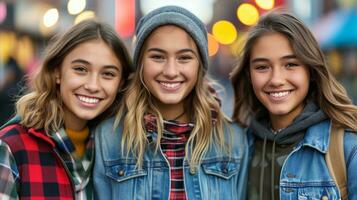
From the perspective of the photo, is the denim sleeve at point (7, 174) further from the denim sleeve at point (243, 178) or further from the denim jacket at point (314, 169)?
the denim jacket at point (314, 169)

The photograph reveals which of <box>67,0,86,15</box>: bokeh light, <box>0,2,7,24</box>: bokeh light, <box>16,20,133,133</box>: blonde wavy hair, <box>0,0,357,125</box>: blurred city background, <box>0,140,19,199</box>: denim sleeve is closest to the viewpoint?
<box>0,140,19,199</box>: denim sleeve

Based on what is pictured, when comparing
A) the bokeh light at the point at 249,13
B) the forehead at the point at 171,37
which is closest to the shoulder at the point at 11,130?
the forehead at the point at 171,37

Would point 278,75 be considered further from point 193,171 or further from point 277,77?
point 193,171

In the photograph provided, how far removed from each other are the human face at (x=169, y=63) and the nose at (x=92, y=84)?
32 centimetres

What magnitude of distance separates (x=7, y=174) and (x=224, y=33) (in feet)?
48.6

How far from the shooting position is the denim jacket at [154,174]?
3275 mm

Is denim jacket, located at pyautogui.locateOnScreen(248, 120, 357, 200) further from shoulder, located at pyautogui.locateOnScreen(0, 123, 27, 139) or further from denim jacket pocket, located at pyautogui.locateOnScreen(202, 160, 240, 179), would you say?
shoulder, located at pyautogui.locateOnScreen(0, 123, 27, 139)

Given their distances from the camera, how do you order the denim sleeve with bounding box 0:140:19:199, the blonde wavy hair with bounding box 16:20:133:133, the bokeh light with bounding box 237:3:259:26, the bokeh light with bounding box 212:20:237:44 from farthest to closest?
the bokeh light with bounding box 212:20:237:44 < the bokeh light with bounding box 237:3:259:26 < the blonde wavy hair with bounding box 16:20:133:133 < the denim sleeve with bounding box 0:140:19:199

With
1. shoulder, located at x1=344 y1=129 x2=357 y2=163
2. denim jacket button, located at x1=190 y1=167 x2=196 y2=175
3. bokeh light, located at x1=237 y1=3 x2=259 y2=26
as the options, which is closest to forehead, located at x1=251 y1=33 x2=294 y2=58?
shoulder, located at x1=344 y1=129 x2=357 y2=163

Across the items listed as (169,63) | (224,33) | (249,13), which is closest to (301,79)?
(169,63)

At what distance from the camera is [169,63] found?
132 inches

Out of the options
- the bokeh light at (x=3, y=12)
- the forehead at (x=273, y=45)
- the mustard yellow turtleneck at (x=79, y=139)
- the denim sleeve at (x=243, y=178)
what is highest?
the bokeh light at (x=3, y=12)

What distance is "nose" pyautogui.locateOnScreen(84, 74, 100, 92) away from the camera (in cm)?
332

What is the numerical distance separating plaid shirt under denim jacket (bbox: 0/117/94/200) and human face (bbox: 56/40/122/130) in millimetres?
200
